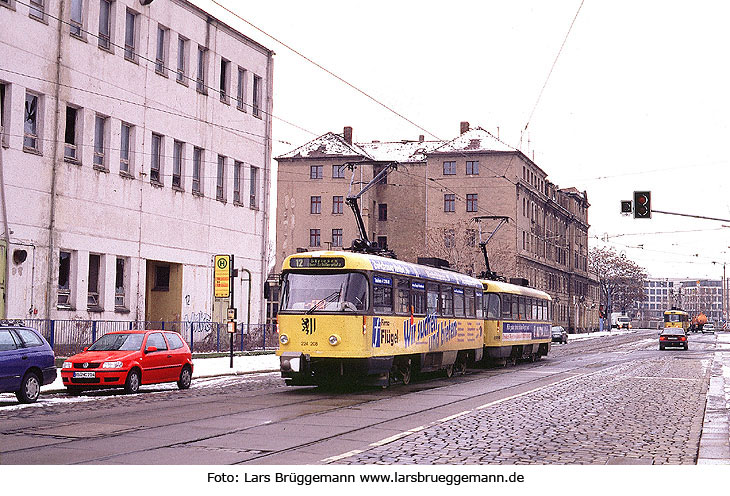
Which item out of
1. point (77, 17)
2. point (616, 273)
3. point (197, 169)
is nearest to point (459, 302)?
point (197, 169)

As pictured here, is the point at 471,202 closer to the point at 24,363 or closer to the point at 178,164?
the point at 178,164

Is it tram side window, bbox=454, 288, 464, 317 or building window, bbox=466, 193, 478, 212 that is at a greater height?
building window, bbox=466, 193, 478, 212

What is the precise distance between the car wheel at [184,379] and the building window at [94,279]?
37.3 feet

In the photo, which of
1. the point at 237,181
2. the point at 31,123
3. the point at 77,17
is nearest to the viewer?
the point at 31,123

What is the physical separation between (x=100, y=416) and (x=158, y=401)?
11.2ft

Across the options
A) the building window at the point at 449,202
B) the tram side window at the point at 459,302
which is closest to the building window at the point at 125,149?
the tram side window at the point at 459,302

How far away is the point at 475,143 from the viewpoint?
90.4 metres

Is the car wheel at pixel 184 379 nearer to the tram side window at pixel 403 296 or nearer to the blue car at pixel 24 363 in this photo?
the blue car at pixel 24 363

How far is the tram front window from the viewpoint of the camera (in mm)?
21406

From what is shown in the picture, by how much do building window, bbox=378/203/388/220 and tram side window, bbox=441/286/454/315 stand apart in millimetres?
66455

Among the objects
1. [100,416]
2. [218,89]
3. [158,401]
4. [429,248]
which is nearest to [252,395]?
[158,401]

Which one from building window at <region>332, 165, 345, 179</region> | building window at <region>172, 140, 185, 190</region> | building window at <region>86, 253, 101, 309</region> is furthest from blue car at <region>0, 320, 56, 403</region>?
building window at <region>332, 165, 345, 179</region>

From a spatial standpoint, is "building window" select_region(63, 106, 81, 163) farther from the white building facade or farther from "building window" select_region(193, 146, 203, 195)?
"building window" select_region(193, 146, 203, 195)

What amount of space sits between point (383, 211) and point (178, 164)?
5733 centimetres
